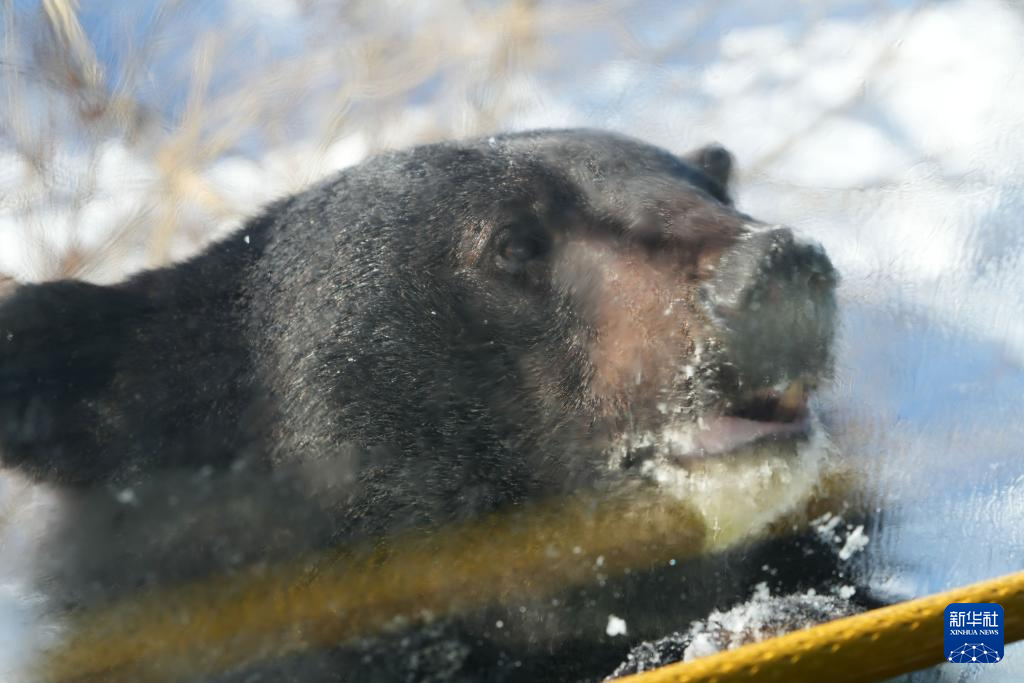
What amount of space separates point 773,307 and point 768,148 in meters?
0.34

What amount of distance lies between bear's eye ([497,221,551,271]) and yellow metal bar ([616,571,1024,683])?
2.53 feet

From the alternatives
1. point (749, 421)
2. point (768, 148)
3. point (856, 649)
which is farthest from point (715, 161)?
point (856, 649)

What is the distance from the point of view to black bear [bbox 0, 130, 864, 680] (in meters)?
1.40

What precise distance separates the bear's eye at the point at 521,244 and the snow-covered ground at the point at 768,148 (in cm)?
23

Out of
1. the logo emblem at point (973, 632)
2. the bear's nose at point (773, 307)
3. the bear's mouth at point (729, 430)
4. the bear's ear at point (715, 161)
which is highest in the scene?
the bear's ear at point (715, 161)

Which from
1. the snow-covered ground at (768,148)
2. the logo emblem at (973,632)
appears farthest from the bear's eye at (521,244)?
the logo emblem at (973,632)

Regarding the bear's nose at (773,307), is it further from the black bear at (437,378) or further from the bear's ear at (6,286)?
the bear's ear at (6,286)

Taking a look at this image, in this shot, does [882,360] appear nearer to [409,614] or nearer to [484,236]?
[484,236]

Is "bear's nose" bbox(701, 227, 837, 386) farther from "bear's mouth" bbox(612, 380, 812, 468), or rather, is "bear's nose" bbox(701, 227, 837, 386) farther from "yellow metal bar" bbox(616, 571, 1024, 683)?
"yellow metal bar" bbox(616, 571, 1024, 683)

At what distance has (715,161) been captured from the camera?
169 centimetres

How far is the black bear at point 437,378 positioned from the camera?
1398mm

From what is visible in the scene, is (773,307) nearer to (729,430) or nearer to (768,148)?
(729,430)

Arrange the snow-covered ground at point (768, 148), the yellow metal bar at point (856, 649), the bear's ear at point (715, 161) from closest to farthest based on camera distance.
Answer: the yellow metal bar at point (856, 649), the snow-covered ground at point (768, 148), the bear's ear at point (715, 161)

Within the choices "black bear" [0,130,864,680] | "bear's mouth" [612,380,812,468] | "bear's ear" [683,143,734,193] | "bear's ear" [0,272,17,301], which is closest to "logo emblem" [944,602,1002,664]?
"black bear" [0,130,864,680]
